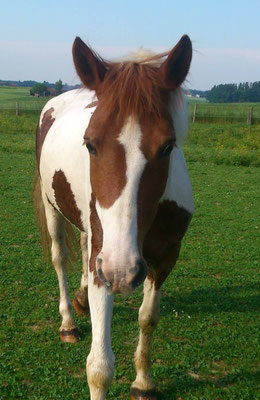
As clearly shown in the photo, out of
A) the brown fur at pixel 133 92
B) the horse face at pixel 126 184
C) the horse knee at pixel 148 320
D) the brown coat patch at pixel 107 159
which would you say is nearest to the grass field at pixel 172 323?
the horse knee at pixel 148 320

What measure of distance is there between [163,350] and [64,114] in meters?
2.51

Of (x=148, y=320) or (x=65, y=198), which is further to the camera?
(x=65, y=198)

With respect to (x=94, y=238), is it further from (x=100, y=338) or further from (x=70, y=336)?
(x=70, y=336)

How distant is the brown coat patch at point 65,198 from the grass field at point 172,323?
3.71 ft

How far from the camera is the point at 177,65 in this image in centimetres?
235

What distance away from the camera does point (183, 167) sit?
10.9ft

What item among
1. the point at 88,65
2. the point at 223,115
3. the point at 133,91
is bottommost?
the point at 223,115

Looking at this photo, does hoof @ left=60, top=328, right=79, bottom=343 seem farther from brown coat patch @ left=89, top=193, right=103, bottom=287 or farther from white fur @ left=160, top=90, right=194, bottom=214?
white fur @ left=160, top=90, right=194, bottom=214

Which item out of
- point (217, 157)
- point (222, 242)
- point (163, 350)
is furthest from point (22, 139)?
point (163, 350)

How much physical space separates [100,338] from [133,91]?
1482 mm

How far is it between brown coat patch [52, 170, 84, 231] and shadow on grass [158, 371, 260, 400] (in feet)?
4.75

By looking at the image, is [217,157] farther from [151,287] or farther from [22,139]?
[151,287]

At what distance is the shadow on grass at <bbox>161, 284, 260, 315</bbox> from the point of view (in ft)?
15.4

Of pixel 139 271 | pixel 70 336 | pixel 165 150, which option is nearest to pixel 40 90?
pixel 70 336
